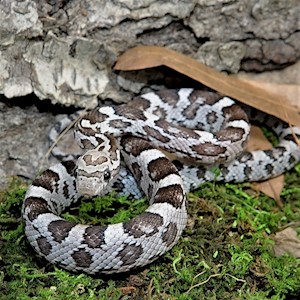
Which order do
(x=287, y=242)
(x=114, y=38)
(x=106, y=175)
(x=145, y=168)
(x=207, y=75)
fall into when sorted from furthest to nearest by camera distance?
(x=207, y=75) → (x=114, y=38) → (x=145, y=168) → (x=287, y=242) → (x=106, y=175)

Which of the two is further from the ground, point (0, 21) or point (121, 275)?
point (0, 21)

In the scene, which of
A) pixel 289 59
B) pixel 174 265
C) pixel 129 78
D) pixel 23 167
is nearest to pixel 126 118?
pixel 129 78

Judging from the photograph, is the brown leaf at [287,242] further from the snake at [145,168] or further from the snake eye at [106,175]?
the snake eye at [106,175]

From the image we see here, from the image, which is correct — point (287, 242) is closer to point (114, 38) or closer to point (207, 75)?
point (207, 75)

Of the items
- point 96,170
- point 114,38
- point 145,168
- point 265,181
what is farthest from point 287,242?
point 114,38

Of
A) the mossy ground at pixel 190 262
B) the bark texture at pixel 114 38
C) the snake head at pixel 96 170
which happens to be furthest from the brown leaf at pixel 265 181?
the snake head at pixel 96 170

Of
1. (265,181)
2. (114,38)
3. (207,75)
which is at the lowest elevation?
(265,181)

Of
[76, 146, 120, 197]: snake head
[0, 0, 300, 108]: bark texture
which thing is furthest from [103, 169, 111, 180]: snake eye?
[0, 0, 300, 108]: bark texture

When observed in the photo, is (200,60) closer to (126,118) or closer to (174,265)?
(126,118)
